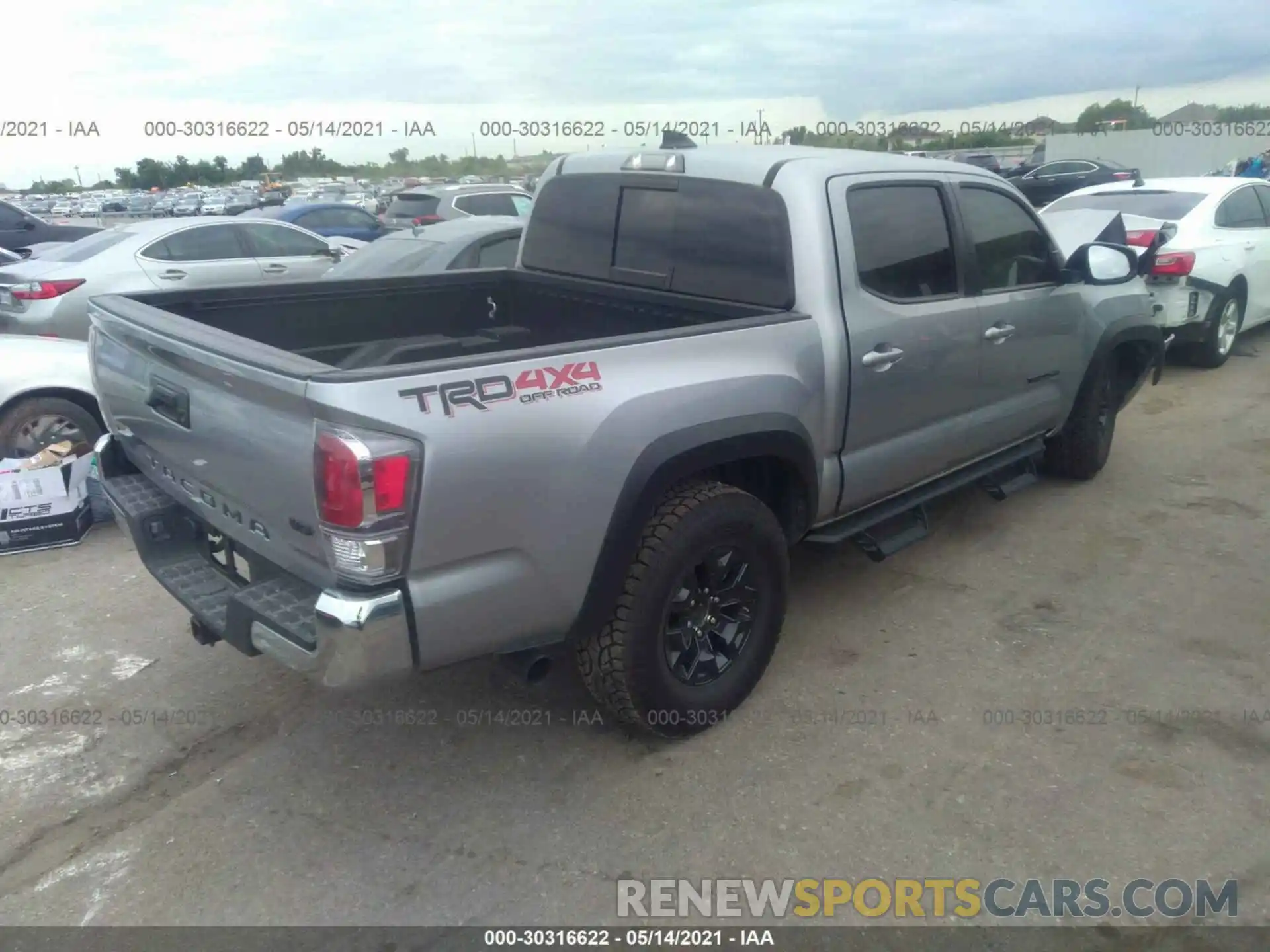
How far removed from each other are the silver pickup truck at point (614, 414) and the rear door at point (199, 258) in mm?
5607

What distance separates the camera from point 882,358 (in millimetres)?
3789

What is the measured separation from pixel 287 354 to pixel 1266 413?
Result: 7396mm

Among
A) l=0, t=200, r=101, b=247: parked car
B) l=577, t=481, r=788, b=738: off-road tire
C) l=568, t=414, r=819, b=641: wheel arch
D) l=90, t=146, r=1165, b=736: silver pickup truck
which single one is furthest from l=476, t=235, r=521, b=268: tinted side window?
l=0, t=200, r=101, b=247: parked car

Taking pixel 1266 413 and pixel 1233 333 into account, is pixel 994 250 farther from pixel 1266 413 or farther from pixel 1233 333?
pixel 1233 333

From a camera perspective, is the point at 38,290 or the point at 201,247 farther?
the point at 201,247

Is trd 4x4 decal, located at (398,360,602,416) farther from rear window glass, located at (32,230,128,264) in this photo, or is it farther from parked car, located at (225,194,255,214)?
parked car, located at (225,194,255,214)

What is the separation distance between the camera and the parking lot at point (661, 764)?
114 inches

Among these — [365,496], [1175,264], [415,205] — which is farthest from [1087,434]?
[415,205]

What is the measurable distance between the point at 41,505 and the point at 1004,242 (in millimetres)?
5187

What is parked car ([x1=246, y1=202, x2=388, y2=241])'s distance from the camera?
49.3 feet

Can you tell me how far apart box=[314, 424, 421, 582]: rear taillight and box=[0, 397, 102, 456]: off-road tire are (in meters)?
4.19

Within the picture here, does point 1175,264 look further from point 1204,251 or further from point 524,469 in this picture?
point 524,469

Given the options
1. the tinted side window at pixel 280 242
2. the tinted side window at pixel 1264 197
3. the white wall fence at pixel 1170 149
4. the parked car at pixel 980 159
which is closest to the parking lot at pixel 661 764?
the tinted side window at pixel 1264 197

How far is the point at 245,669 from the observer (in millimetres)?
4078
